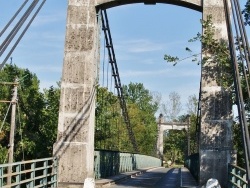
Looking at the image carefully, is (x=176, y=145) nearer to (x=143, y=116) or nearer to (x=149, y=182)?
(x=143, y=116)

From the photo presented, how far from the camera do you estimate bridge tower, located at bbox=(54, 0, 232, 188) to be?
1300cm

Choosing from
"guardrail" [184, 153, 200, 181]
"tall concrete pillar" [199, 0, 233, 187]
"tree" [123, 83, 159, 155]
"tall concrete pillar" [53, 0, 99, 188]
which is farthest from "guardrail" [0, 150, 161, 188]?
"tree" [123, 83, 159, 155]

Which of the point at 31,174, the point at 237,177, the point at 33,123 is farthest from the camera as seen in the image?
the point at 33,123

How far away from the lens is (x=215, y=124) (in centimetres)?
1306

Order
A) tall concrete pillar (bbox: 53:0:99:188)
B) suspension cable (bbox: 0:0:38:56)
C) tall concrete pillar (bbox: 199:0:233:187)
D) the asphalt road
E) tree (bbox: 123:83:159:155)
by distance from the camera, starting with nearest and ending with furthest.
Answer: suspension cable (bbox: 0:0:38:56)
tall concrete pillar (bbox: 199:0:233:187)
tall concrete pillar (bbox: 53:0:99:188)
the asphalt road
tree (bbox: 123:83:159:155)

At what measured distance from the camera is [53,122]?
102 feet

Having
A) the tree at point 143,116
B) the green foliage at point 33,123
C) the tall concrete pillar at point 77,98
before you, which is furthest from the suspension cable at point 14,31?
the tree at point 143,116

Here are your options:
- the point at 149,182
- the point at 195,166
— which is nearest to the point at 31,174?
the point at 195,166

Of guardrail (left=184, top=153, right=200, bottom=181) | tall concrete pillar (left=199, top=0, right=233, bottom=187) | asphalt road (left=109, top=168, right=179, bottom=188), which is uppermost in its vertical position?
tall concrete pillar (left=199, top=0, right=233, bottom=187)

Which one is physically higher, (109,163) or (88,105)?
(88,105)

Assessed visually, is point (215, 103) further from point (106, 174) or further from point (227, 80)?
point (106, 174)

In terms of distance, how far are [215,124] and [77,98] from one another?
3.62 m

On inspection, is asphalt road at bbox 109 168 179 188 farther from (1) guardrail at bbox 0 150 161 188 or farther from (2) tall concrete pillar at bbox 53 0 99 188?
(2) tall concrete pillar at bbox 53 0 99 188

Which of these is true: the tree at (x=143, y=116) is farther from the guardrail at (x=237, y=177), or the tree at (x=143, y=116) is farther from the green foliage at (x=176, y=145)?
the guardrail at (x=237, y=177)
